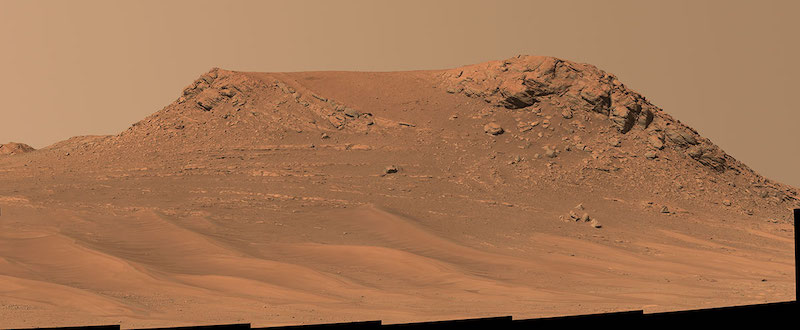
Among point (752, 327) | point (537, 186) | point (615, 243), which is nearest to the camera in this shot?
point (752, 327)

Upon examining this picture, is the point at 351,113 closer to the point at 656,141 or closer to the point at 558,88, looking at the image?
the point at 558,88

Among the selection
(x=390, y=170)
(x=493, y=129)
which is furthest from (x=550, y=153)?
(x=390, y=170)

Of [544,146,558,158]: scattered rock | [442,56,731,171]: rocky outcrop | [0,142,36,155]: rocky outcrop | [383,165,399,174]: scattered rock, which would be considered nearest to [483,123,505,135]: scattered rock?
[442,56,731,171]: rocky outcrop

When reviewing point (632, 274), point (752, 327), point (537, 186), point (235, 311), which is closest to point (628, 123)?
point (537, 186)

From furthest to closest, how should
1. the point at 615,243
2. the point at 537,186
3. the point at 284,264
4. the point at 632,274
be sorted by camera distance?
the point at 537,186, the point at 615,243, the point at 632,274, the point at 284,264

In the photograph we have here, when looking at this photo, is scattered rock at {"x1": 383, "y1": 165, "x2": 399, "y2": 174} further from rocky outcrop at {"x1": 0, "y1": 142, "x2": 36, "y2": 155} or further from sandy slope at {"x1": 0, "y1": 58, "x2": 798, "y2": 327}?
rocky outcrop at {"x1": 0, "y1": 142, "x2": 36, "y2": 155}

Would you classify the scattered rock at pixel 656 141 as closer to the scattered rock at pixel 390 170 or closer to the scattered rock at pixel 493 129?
the scattered rock at pixel 493 129

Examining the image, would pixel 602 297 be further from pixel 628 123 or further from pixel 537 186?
pixel 628 123
